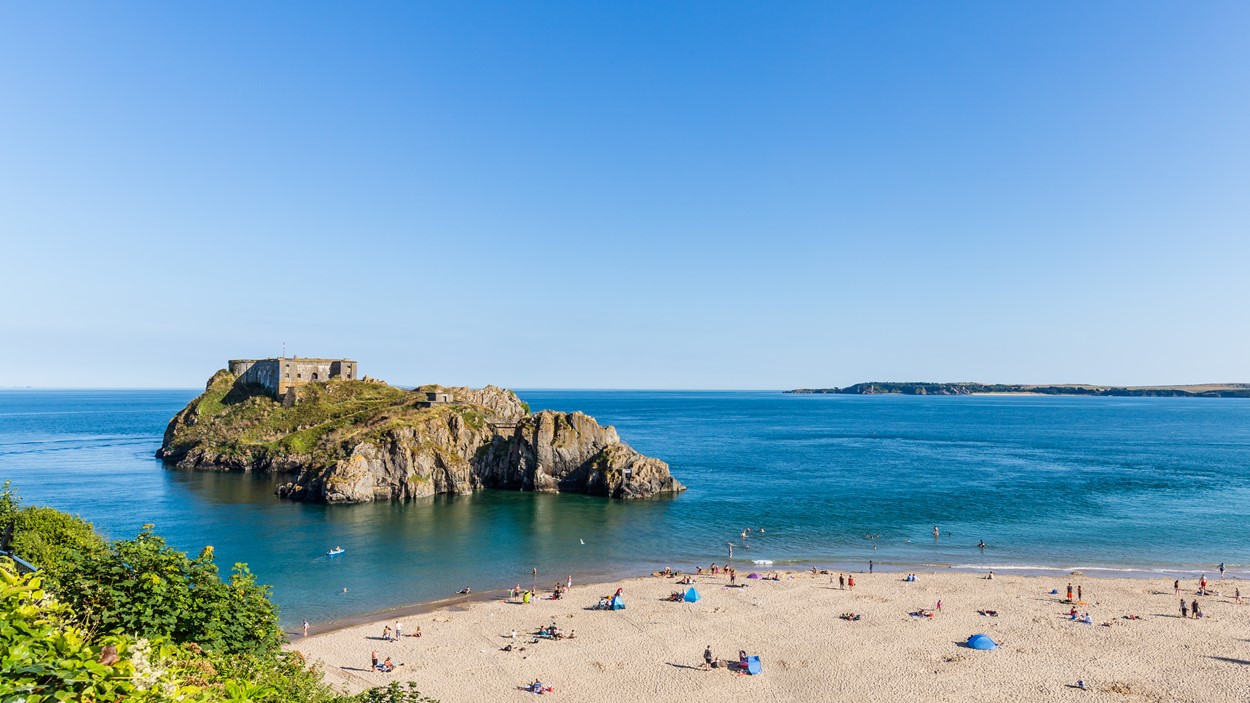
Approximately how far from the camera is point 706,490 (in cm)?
9362

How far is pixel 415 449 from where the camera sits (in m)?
89.8

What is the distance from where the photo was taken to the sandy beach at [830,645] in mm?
35156

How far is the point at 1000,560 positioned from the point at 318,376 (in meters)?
123

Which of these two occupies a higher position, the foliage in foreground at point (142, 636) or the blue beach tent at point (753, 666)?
the foliage in foreground at point (142, 636)

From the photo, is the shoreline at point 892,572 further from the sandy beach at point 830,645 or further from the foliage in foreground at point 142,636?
the foliage in foreground at point 142,636

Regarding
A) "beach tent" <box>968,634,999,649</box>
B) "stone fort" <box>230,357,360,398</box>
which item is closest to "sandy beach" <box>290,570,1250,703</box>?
"beach tent" <box>968,634,999,649</box>

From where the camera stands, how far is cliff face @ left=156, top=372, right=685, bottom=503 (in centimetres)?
8681

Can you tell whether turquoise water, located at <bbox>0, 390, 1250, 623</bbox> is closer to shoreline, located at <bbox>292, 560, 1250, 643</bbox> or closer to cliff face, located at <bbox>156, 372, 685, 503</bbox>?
shoreline, located at <bbox>292, 560, 1250, 643</bbox>

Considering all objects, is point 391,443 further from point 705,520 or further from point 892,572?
point 892,572

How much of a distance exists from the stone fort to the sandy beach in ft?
317

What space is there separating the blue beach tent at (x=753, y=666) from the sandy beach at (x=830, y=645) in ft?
2.14

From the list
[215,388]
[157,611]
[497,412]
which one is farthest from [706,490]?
[215,388]

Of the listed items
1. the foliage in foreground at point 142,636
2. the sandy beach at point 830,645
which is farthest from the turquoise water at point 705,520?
the foliage in foreground at point 142,636

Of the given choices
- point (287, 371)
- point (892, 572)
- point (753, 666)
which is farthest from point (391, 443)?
point (753, 666)
